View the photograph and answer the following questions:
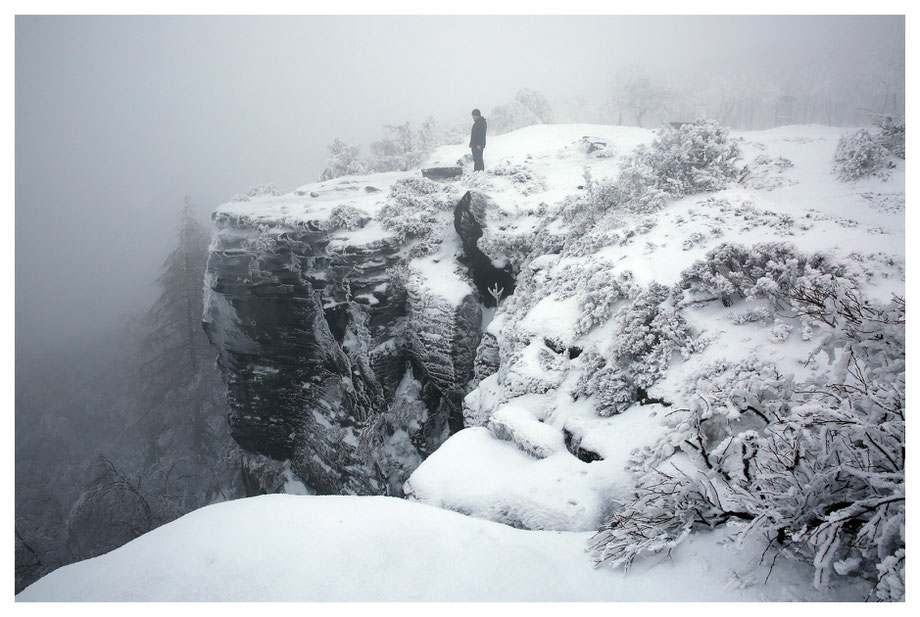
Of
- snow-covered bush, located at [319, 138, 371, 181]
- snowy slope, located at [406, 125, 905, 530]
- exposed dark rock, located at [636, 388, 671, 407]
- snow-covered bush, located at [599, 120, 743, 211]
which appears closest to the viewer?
snowy slope, located at [406, 125, 905, 530]

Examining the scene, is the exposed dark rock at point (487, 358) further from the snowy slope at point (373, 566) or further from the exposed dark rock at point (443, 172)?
the exposed dark rock at point (443, 172)

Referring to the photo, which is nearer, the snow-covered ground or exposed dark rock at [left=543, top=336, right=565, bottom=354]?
the snow-covered ground

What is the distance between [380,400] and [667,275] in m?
8.67

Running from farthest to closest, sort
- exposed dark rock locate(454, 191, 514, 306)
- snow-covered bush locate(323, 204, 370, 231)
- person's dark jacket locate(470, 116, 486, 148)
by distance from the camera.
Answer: person's dark jacket locate(470, 116, 486, 148) < snow-covered bush locate(323, 204, 370, 231) < exposed dark rock locate(454, 191, 514, 306)

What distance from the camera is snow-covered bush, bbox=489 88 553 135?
29891 mm

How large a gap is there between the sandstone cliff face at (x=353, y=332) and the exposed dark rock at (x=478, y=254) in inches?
9.4

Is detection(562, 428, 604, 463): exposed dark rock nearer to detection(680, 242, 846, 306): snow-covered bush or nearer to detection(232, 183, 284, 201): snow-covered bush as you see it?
detection(680, 242, 846, 306): snow-covered bush

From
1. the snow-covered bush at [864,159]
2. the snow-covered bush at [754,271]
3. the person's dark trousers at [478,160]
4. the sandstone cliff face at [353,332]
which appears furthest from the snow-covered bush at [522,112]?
the snow-covered bush at [754,271]

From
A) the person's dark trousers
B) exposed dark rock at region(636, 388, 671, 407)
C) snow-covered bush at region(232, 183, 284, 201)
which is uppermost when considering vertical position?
the person's dark trousers

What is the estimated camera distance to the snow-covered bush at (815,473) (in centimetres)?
210

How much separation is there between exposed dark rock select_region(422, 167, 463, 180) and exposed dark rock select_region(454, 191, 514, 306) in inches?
154

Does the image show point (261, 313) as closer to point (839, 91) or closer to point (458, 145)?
point (458, 145)

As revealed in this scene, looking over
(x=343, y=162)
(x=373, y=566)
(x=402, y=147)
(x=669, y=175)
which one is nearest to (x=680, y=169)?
(x=669, y=175)

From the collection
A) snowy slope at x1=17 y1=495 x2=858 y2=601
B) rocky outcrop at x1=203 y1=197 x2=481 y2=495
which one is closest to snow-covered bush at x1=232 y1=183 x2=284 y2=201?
rocky outcrop at x1=203 y1=197 x2=481 y2=495
